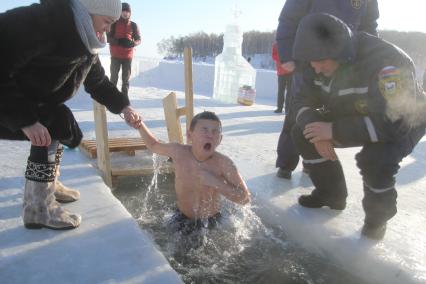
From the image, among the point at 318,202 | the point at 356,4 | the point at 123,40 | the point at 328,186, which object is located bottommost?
the point at 318,202

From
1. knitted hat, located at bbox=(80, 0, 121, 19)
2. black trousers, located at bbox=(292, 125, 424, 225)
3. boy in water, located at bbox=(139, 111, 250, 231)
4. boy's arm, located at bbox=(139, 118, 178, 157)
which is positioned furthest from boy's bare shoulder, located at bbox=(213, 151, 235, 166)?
knitted hat, located at bbox=(80, 0, 121, 19)

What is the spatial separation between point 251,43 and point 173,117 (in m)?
29.5

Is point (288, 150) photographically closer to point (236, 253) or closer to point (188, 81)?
point (188, 81)

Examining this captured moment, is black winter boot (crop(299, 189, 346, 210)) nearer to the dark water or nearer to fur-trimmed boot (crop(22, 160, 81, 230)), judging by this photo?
the dark water

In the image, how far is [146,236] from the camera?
82.8 inches

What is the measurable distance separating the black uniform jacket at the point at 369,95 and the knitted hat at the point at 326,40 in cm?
9

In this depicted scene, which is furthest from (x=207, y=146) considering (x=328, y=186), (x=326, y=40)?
(x=326, y=40)

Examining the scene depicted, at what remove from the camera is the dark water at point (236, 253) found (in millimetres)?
2150

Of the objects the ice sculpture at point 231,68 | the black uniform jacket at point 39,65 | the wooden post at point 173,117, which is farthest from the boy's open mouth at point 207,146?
the ice sculpture at point 231,68

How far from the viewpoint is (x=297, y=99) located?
2742mm

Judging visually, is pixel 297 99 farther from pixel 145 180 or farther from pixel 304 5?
pixel 145 180

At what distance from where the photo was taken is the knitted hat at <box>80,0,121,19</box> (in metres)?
1.94

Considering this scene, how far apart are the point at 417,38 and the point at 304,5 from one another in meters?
23.2

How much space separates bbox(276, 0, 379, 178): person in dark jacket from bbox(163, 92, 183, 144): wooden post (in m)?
0.92
